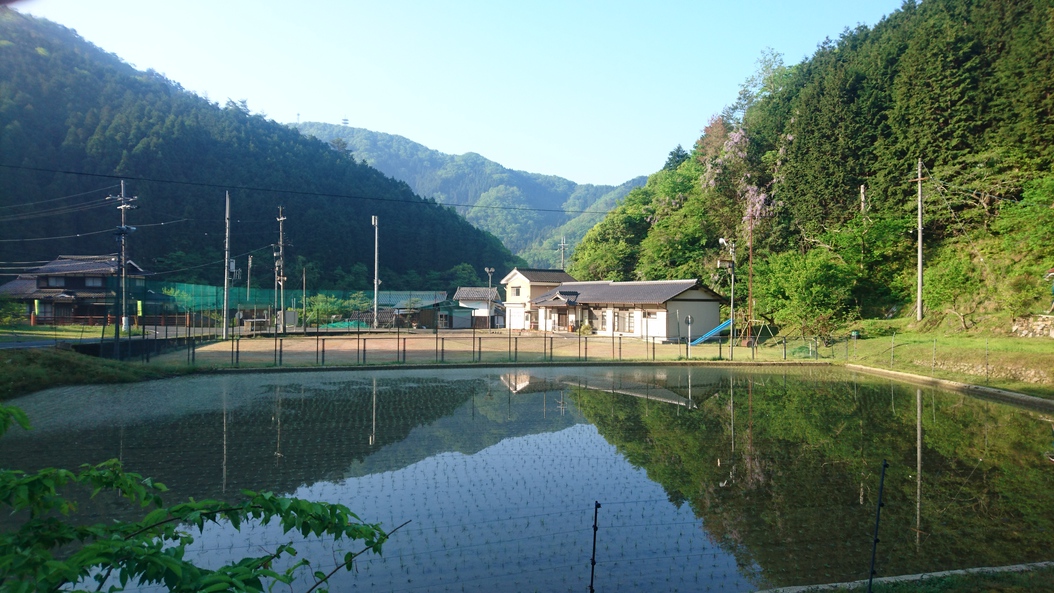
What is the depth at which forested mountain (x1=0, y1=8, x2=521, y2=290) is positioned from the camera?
52.2 m

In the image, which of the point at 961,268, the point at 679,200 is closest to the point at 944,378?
the point at 961,268

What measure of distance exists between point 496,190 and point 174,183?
109m

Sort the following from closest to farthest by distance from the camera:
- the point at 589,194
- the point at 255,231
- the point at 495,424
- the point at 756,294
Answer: the point at 495,424 < the point at 756,294 < the point at 255,231 < the point at 589,194

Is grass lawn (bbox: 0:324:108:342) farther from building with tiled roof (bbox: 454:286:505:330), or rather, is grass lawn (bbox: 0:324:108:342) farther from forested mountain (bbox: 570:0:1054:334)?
forested mountain (bbox: 570:0:1054:334)

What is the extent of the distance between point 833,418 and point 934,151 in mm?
25706

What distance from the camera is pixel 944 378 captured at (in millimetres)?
20031

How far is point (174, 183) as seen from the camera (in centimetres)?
5219

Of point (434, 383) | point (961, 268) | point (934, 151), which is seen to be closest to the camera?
point (434, 383)

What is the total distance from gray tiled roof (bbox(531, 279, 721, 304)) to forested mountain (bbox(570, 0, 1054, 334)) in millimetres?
4350

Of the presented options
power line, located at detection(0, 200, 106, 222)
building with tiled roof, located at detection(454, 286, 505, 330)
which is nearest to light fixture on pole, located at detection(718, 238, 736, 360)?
building with tiled roof, located at detection(454, 286, 505, 330)

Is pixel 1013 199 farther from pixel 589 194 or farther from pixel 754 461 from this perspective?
pixel 589 194

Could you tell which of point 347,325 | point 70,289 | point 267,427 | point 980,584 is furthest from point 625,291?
point 70,289

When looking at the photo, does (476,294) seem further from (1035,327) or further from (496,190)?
(496,190)

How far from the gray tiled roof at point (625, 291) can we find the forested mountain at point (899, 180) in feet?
14.3
